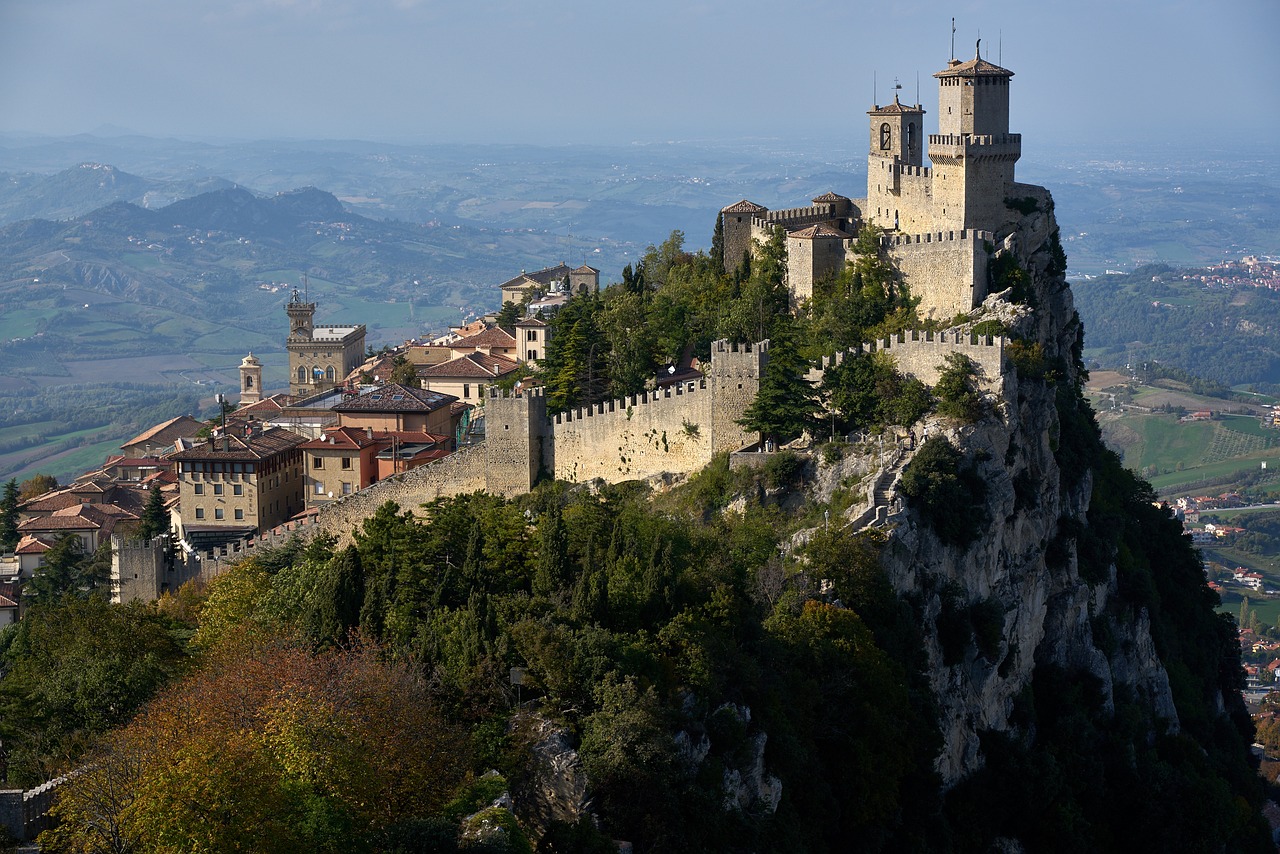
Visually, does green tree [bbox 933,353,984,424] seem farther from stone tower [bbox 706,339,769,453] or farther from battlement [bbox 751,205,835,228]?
battlement [bbox 751,205,835,228]

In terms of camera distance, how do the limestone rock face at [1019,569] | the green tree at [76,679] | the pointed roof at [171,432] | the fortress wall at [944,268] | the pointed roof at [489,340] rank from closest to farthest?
the green tree at [76,679]
the limestone rock face at [1019,569]
the fortress wall at [944,268]
the pointed roof at [489,340]
the pointed roof at [171,432]

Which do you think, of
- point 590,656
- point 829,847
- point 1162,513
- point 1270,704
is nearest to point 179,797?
point 590,656

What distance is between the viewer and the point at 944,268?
→ 49.8 meters

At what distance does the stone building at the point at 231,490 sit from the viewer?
54.5m

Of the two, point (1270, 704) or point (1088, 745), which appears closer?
point (1088, 745)

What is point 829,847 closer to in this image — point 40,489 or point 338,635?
point 338,635

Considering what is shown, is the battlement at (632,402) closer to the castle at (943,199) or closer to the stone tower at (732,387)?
the stone tower at (732,387)

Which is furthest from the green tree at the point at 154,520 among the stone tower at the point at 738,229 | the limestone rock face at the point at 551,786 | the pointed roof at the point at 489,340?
the limestone rock face at the point at 551,786

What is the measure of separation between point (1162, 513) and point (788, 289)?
61.2 feet

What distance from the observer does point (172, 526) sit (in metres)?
57.2

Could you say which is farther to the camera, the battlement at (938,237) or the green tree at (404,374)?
the green tree at (404,374)

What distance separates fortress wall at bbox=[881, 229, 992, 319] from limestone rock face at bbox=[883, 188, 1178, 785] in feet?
2.77

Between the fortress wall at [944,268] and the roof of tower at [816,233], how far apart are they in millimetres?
2989

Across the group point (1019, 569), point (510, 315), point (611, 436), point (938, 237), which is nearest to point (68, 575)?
point (611, 436)
